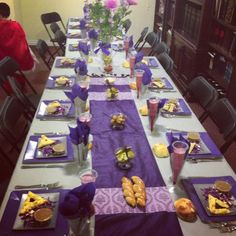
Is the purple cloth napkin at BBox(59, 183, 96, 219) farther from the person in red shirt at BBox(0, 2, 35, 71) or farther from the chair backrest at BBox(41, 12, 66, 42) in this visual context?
the chair backrest at BBox(41, 12, 66, 42)

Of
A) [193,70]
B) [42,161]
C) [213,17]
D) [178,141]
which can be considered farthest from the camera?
[193,70]

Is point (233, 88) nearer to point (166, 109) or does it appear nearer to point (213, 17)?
point (213, 17)

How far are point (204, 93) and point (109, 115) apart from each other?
73 cm

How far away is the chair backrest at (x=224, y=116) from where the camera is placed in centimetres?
178

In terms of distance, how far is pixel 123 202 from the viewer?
1.25m

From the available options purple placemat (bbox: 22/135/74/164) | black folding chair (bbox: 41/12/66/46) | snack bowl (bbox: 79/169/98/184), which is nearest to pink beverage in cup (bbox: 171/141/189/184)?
snack bowl (bbox: 79/169/98/184)

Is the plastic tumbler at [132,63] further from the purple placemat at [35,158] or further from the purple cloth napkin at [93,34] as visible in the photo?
the purple placemat at [35,158]

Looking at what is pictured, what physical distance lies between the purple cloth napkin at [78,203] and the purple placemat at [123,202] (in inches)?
7.0

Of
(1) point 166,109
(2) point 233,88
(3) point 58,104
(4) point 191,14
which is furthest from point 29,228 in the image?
(4) point 191,14

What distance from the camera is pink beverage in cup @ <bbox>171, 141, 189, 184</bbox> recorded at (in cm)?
133

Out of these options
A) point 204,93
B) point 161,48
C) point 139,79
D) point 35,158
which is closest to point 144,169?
point 35,158

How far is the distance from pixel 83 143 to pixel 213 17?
2574 mm

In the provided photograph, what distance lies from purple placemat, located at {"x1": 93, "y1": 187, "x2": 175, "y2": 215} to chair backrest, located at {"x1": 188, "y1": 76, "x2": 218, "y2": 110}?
3.22 feet

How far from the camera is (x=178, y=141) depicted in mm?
1362
